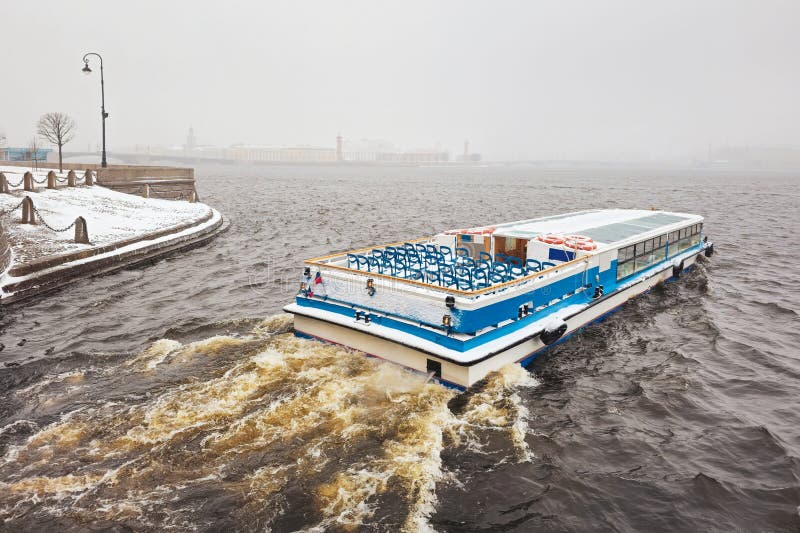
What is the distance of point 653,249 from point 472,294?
36.6 ft

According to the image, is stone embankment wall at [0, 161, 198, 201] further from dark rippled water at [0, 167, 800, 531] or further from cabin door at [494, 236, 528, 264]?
cabin door at [494, 236, 528, 264]

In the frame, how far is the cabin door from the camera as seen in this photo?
51.8 feet

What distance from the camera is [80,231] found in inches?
859

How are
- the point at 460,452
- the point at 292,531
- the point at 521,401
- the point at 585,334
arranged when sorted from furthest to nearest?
1. the point at 585,334
2. the point at 521,401
3. the point at 460,452
4. the point at 292,531

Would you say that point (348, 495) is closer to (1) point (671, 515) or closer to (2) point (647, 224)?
(1) point (671, 515)

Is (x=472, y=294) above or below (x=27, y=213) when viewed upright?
below

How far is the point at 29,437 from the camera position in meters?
8.88

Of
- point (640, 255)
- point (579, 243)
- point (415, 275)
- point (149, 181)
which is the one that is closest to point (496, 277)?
point (415, 275)

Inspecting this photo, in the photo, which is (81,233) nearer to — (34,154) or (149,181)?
(149,181)

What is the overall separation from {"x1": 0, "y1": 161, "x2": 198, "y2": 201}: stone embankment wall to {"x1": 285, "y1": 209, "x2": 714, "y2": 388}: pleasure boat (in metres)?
28.3

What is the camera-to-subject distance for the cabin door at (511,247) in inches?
622

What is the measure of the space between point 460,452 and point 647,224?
13.9 metres

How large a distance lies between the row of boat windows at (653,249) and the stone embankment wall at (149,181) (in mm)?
31909

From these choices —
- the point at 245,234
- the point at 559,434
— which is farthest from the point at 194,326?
the point at 245,234
